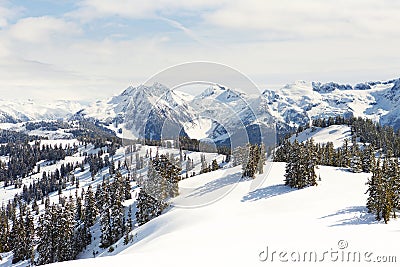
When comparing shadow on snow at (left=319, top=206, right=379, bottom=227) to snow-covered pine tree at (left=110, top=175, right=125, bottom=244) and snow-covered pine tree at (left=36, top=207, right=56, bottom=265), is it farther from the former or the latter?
snow-covered pine tree at (left=36, top=207, right=56, bottom=265)

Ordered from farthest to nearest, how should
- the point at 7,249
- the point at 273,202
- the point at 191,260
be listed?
the point at 7,249
the point at 273,202
the point at 191,260

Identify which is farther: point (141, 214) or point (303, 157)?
point (141, 214)

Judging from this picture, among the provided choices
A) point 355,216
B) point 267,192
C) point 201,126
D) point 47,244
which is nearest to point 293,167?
point 267,192

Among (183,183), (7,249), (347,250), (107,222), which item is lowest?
(7,249)

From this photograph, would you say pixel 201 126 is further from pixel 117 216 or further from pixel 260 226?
pixel 260 226

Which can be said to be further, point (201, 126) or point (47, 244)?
point (201, 126)

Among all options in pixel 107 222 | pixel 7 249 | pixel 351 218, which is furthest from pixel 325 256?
pixel 7 249

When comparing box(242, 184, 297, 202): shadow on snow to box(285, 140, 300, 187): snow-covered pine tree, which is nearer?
box(242, 184, 297, 202): shadow on snow

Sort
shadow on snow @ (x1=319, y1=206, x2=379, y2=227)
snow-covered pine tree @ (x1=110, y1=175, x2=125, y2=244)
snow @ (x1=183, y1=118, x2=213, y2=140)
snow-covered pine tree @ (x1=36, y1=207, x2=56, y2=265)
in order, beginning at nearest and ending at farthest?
shadow on snow @ (x1=319, y1=206, x2=379, y2=227) → snow @ (x1=183, y1=118, x2=213, y2=140) → snow-covered pine tree @ (x1=36, y1=207, x2=56, y2=265) → snow-covered pine tree @ (x1=110, y1=175, x2=125, y2=244)

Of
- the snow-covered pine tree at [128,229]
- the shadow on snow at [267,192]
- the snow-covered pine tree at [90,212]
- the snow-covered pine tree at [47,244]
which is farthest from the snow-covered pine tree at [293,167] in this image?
the snow-covered pine tree at [47,244]

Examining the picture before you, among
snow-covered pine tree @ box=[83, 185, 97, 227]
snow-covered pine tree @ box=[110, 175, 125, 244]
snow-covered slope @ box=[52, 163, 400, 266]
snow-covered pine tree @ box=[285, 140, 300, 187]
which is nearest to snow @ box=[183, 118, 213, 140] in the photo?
snow-covered slope @ box=[52, 163, 400, 266]

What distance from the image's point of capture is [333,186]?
68500 mm

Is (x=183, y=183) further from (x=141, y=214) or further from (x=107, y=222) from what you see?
(x=107, y=222)

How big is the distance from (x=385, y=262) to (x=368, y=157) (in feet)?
274
